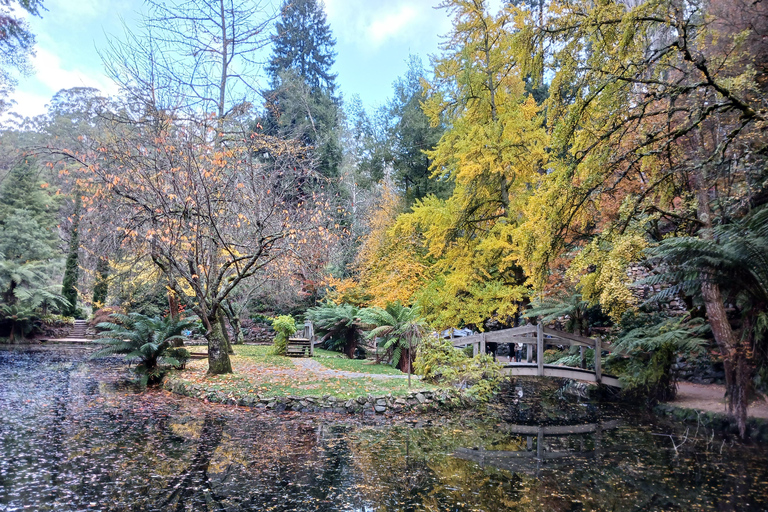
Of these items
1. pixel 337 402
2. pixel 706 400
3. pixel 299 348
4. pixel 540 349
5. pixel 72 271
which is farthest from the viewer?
pixel 72 271

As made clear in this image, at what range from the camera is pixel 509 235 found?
11.3m

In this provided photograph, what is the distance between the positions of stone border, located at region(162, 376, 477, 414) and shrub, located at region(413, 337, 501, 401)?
1106mm

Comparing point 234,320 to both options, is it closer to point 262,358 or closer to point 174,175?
point 262,358

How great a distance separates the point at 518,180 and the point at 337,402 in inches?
294

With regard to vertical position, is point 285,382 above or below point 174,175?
below

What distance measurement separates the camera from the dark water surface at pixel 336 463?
14.3ft

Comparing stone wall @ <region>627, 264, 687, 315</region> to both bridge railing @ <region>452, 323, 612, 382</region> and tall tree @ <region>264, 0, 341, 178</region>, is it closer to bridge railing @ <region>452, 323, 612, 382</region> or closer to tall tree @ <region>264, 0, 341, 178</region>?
bridge railing @ <region>452, 323, 612, 382</region>

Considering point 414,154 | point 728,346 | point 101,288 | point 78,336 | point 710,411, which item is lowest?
point 78,336

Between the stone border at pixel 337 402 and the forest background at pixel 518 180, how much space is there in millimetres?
1844

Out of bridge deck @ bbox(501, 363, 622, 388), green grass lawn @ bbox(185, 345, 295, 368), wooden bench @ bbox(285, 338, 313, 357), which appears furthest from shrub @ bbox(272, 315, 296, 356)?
bridge deck @ bbox(501, 363, 622, 388)

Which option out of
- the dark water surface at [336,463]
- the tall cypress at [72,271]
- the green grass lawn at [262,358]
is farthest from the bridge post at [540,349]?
the tall cypress at [72,271]

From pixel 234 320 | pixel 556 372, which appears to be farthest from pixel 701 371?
pixel 234 320

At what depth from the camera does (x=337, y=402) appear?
8547 mm

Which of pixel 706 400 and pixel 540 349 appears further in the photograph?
pixel 540 349
